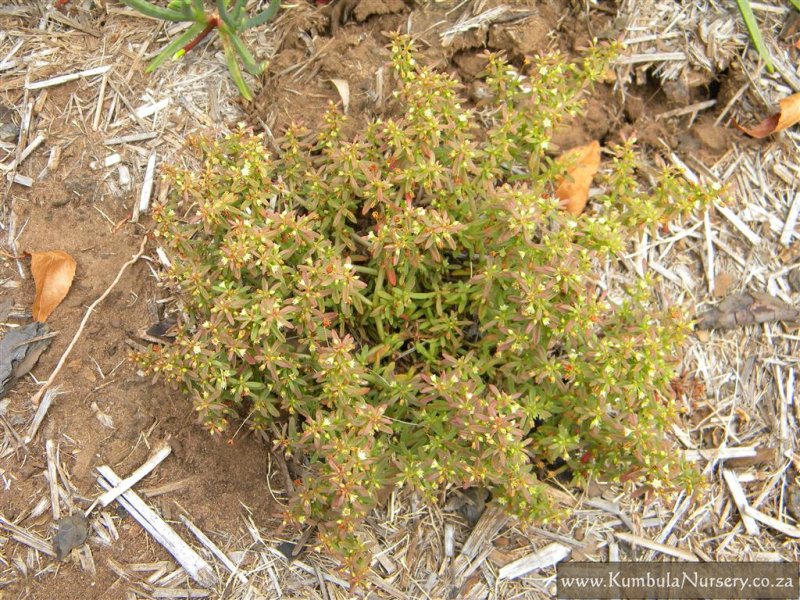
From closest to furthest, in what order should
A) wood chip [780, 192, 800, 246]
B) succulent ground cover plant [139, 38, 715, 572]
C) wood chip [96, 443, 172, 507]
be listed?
succulent ground cover plant [139, 38, 715, 572], wood chip [96, 443, 172, 507], wood chip [780, 192, 800, 246]

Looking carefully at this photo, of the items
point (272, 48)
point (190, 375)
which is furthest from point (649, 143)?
point (190, 375)

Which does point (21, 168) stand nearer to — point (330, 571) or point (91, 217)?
point (91, 217)

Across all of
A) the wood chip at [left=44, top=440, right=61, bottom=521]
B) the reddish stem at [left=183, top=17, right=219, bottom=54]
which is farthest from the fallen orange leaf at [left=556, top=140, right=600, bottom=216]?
the wood chip at [left=44, top=440, right=61, bottom=521]

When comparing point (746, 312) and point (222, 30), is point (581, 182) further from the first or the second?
point (222, 30)

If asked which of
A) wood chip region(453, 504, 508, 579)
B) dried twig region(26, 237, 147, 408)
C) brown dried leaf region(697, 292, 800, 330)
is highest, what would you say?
dried twig region(26, 237, 147, 408)

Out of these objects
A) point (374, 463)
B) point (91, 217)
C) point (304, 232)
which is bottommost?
point (374, 463)

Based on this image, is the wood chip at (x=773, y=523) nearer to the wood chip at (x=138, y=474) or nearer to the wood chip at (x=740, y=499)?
the wood chip at (x=740, y=499)

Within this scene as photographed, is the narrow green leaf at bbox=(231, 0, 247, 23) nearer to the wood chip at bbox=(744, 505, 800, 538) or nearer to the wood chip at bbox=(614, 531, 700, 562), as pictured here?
the wood chip at bbox=(614, 531, 700, 562)
